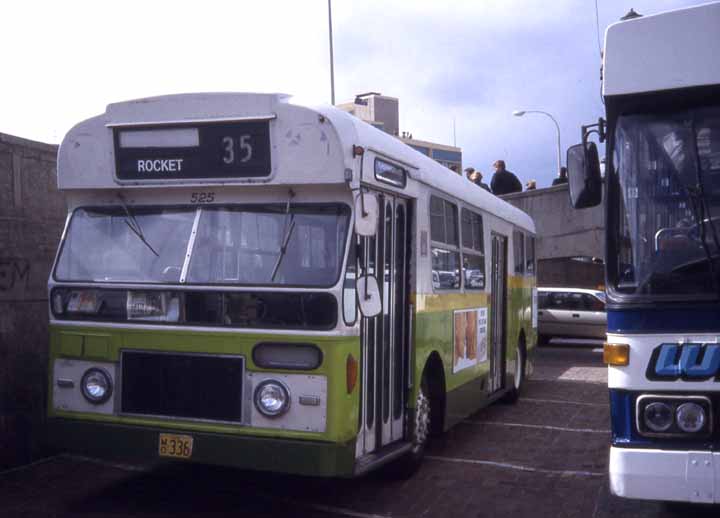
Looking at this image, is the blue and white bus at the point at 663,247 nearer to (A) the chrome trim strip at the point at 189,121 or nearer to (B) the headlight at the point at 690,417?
(B) the headlight at the point at 690,417

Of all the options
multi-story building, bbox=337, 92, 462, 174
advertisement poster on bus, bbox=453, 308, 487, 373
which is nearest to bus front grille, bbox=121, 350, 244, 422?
advertisement poster on bus, bbox=453, 308, 487, 373

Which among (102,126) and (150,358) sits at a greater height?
(102,126)

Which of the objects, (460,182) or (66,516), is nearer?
(66,516)

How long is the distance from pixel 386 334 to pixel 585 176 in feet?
7.80

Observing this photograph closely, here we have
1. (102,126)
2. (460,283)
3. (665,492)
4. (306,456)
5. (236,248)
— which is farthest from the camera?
(460,283)

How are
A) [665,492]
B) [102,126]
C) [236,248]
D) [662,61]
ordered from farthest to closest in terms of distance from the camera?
[102,126], [236,248], [662,61], [665,492]

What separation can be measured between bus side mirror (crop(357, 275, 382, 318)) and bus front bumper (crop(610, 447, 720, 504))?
2154mm

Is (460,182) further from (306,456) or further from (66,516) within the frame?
(66,516)

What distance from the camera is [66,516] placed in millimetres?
6945

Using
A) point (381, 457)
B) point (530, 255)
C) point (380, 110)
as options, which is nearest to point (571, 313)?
point (530, 255)

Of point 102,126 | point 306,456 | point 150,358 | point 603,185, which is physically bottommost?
point 306,456

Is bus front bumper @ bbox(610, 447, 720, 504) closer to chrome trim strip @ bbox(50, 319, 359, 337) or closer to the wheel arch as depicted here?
chrome trim strip @ bbox(50, 319, 359, 337)

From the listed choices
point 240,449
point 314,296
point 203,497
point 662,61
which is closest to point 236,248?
point 314,296

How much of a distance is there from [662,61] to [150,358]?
4.10m
